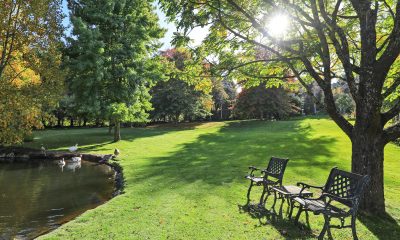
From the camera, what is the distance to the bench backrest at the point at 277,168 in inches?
317

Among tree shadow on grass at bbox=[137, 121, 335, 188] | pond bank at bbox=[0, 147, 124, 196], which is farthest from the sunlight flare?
pond bank at bbox=[0, 147, 124, 196]

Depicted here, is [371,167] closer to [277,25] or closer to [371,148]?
[371,148]

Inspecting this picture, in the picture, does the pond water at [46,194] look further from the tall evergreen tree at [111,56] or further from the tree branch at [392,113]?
the tree branch at [392,113]

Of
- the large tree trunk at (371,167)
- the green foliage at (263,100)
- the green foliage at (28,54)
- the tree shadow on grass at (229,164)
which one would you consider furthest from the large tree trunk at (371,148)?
the green foliage at (263,100)

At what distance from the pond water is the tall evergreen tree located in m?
8.04

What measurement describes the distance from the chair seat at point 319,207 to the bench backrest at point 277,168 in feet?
3.82

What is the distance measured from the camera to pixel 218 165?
51.1 ft

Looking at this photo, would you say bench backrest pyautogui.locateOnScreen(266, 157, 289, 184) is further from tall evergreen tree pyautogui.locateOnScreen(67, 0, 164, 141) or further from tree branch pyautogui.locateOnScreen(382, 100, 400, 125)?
tall evergreen tree pyautogui.locateOnScreen(67, 0, 164, 141)

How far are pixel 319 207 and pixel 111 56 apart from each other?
2312cm

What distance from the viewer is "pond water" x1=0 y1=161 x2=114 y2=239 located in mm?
8617

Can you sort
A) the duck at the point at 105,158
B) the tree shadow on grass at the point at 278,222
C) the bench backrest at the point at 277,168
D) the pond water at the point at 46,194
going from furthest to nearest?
1. the duck at the point at 105,158
2. the pond water at the point at 46,194
3. the bench backrest at the point at 277,168
4. the tree shadow on grass at the point at 278,222

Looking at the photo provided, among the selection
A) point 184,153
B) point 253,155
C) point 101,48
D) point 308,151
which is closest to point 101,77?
point 101,48

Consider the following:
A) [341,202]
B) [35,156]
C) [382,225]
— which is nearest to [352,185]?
[341,202]

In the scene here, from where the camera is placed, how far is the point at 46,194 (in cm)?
1192
